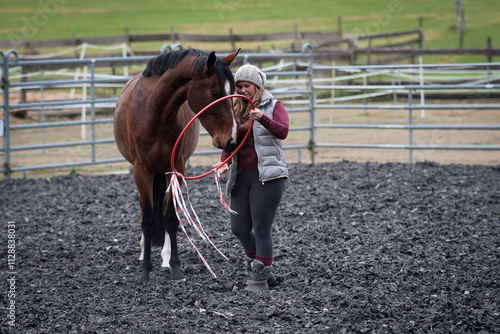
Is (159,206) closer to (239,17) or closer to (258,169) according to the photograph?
(258,169)

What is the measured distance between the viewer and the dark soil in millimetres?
3178

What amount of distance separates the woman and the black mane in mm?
165

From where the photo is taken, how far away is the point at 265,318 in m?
3.19

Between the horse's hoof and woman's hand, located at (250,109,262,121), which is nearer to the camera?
woman's hand, located at (250,109,262,121)

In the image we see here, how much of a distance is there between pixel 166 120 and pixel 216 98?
2.08 ft

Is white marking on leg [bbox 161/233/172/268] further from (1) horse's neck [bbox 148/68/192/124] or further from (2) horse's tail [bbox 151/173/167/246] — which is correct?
(1) horse's neck [bbox 148/68/192/124]

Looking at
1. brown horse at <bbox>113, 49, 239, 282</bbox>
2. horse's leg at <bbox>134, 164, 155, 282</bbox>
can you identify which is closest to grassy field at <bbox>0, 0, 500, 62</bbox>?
brown horse at <bbox>113, 49, 239, 282</bbox>

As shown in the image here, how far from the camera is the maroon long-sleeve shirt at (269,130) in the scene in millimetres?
3398

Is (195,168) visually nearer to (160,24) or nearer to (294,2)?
(160,24)

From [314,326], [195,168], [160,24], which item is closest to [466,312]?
Result: [314,326]

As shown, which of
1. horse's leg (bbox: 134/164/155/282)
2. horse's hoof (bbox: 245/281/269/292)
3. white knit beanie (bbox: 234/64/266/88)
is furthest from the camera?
horse's leg (bbox: 134/164/155/282)

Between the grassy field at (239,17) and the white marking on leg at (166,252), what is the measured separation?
23.6 m

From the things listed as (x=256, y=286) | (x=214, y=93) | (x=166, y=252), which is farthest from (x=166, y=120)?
(x=256, y=286)

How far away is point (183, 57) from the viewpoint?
3705mm
